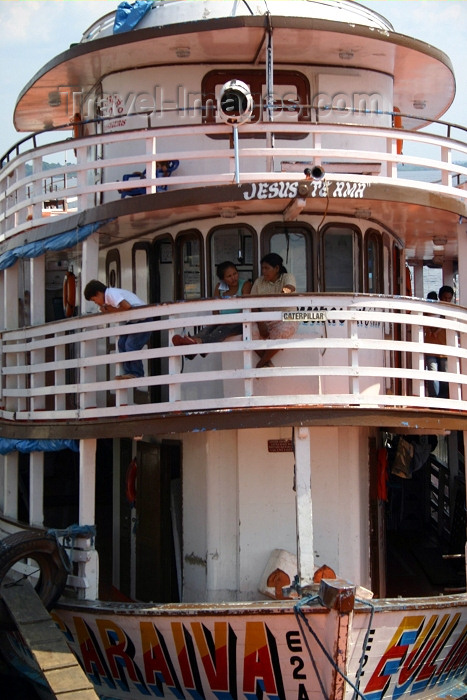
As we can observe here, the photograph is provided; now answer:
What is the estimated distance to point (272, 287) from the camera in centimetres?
1020

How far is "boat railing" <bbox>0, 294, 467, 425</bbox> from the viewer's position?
936 cm

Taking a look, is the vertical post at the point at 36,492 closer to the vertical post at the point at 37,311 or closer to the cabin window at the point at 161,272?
the vertical post at the point at 37,311

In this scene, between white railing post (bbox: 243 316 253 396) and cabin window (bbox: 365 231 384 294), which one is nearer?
white railing post (bbox: 243 316 253 396)

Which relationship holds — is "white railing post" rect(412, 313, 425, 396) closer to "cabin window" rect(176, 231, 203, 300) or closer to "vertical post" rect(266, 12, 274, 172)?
"vertical post" rect(266, 12, 274, 172)

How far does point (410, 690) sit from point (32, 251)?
6.58 meters

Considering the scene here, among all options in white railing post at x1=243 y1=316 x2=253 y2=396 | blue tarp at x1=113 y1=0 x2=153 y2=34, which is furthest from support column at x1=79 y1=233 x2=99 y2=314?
blue tarp at x1=113 y1=0 x2=153 y2=34

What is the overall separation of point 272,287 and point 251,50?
321 cm

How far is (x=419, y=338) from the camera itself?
9.90 meters

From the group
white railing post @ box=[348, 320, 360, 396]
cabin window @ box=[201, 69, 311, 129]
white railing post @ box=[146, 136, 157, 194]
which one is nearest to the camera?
white railing post @ box=[348, 320, 360, 396]

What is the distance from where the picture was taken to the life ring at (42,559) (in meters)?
9.95

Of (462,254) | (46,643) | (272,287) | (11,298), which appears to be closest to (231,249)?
(272,287)

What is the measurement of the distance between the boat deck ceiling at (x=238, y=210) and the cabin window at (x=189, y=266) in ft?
0.74

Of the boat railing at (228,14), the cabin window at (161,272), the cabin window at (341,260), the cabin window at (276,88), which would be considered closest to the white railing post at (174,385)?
the cabin window at (161,272)

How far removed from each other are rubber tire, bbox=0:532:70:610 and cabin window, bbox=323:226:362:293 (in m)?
4.14
